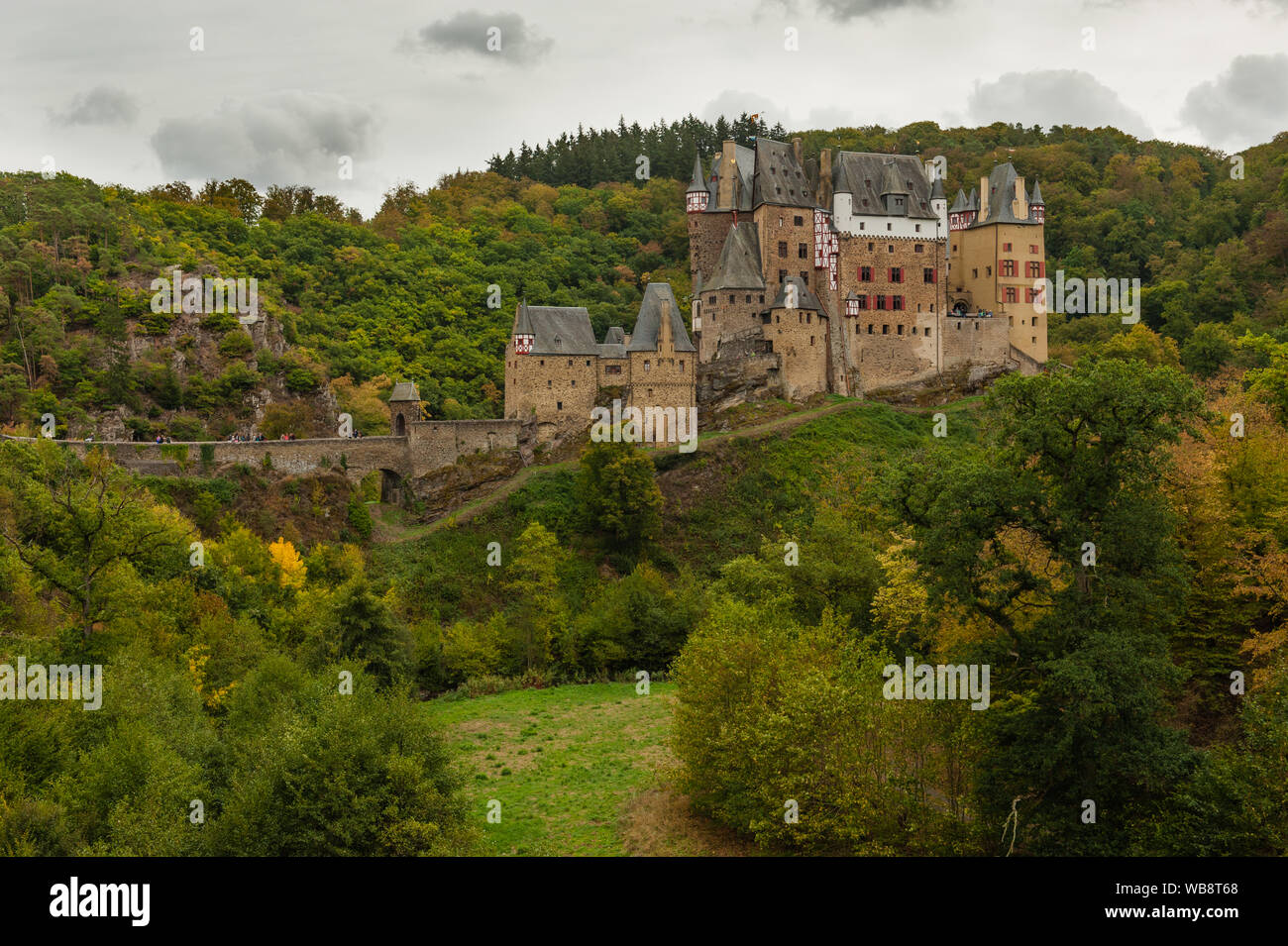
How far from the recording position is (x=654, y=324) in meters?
61.4

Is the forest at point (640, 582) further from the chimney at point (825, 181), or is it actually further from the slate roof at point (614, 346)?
the chimney at point (825, 181)

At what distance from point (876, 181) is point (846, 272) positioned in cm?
658

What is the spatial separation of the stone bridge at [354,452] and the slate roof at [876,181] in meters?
25.0

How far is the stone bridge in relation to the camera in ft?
172

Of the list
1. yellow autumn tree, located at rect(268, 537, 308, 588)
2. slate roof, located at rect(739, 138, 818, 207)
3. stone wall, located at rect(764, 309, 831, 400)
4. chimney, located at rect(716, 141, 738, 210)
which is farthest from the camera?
chimney, located at rect(716, 141, 738, 210)

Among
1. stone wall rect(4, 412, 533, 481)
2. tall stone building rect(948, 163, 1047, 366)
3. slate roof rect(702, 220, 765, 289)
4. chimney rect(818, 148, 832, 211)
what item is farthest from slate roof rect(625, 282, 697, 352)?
tall stone building rect(948, 163, 1047, 366)

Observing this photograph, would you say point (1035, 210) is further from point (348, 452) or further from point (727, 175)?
point (348, 452)

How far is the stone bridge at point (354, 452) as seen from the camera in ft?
172

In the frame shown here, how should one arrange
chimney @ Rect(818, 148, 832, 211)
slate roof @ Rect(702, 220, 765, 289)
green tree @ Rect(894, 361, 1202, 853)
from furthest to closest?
chimney @ Rect(818, 148, 832, 211) < slate roof @ Rect(702, 220, 765, 289) < green tree @ Rect(894, 361, 1202, 853)

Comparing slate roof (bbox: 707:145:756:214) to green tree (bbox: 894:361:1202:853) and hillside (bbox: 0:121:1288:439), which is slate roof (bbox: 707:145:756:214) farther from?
green tree (bbox: 894:361:1202:853)

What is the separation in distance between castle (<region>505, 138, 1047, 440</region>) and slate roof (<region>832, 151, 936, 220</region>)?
0.10 metres

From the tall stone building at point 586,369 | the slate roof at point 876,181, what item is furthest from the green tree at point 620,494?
the slate roof at point 876,181
